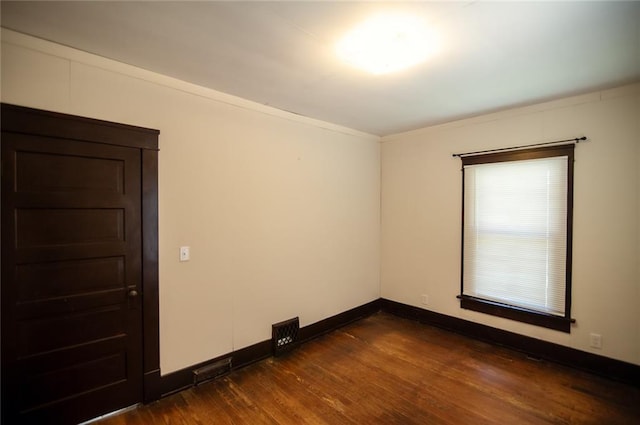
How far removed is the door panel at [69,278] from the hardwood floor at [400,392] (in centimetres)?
37

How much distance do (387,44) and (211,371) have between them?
304 centimetres

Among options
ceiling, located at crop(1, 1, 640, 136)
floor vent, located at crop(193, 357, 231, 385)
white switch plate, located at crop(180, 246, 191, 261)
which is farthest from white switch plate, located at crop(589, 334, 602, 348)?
white switch plate, located at crop(180, 246, 191, 261)

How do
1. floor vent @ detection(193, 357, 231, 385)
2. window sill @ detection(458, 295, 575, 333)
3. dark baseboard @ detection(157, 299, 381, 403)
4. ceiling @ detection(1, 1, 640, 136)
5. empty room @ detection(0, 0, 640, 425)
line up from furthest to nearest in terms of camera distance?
1. window sill @ detection(458, 295, 575, 333)
2. floor vent @ detection(193, 357, 231, 385)
3. dark baseboard @ detection(157, 299, 381, 403)
4. empty room @ detection(0, 0, 640, 425)
5. ceiling @ detection(1, 1, 640, 136)

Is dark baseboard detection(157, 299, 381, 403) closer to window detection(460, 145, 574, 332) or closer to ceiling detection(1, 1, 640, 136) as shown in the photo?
window detection(460, 145, 574, 332)

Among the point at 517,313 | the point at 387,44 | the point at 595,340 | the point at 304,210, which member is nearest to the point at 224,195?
the point at 304,210

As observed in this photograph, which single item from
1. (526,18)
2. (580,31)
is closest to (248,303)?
(526,18)

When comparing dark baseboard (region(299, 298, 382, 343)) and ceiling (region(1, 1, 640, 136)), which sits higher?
ceiling (region(1, 1, 640, 136))

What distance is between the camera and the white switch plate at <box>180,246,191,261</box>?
8.28 ft

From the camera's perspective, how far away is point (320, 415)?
221 centimetres

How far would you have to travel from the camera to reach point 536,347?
10.2 ft

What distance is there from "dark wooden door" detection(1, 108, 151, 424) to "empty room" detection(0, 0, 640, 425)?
0.01 m

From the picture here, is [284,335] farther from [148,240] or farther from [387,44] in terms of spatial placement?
[387,44]

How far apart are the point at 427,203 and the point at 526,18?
2.58 m

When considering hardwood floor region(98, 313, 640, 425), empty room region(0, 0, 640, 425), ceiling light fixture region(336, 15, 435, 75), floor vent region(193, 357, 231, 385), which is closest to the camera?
ceiling light fixture region(336, 15, 435, 75)
